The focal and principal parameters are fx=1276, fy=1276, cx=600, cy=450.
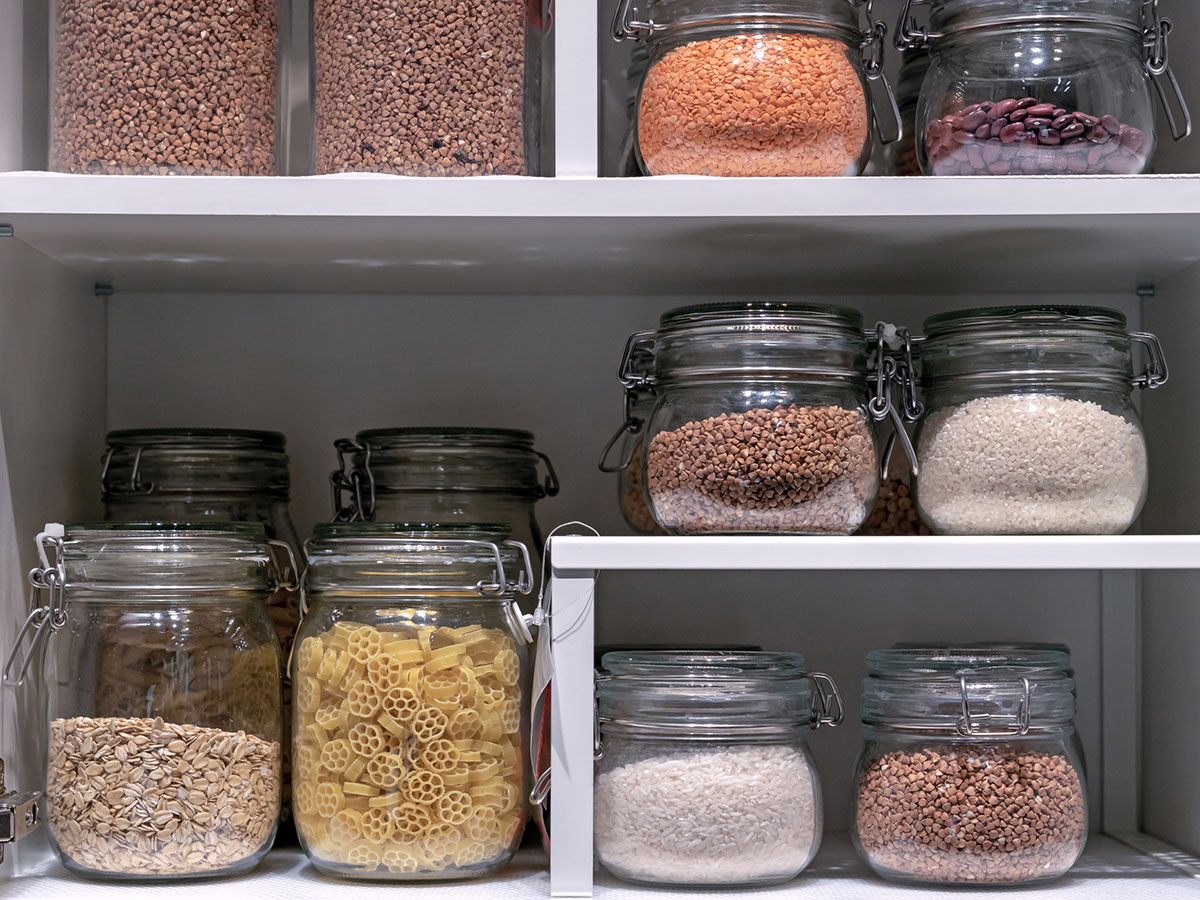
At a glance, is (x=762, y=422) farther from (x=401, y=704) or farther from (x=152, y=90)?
(x=152, y=90)

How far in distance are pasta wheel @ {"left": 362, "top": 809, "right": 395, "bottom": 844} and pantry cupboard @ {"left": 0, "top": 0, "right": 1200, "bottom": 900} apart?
54 millimetres

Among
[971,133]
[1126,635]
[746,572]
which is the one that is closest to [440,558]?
[746,572]

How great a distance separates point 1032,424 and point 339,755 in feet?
1.73

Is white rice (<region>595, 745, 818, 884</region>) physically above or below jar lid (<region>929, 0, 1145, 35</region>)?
below

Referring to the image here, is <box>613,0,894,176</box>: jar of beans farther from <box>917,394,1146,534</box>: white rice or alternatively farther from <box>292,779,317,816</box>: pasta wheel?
<box>292,779,317,816</box>: pasta wheel

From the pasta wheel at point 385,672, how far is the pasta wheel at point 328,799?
0.25ft

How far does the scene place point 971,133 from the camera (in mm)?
890

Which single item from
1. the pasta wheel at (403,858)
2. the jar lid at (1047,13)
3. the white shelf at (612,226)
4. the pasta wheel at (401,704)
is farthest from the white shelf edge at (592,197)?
the pasta wheel at (403,858)

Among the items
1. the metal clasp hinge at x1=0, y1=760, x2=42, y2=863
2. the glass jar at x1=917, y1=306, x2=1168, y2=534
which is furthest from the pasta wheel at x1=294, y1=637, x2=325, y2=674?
the glass jar at x1=917, y1=306, x2=1168, y2=534

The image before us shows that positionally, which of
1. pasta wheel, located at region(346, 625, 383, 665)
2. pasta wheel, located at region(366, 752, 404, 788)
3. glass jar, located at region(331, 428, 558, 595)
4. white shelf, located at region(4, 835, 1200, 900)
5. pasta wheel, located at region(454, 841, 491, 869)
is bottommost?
white shelf, located at region(4, 835, 1200, 900)

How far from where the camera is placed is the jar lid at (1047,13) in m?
0.90

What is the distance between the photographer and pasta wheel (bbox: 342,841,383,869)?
2.86ft

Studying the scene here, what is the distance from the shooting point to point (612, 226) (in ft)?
2.93

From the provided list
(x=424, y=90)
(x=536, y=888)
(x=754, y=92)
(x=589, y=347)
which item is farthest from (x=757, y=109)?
(x=536, y=888)
